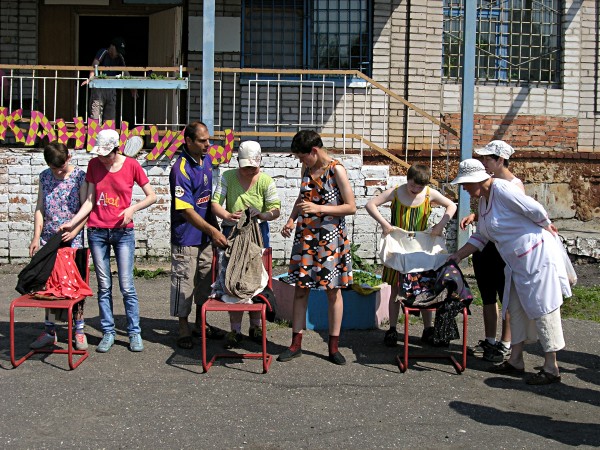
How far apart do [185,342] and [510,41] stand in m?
8.07

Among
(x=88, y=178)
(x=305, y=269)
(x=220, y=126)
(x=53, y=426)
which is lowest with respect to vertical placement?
(x=53, y=426)

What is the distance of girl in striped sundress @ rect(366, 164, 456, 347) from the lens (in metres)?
7.25

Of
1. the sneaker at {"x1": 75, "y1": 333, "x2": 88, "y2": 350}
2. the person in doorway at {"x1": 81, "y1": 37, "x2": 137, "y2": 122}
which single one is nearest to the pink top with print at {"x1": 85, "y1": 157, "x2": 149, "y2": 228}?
the sneaker at {"x1": 75, "y1": 333, "x2": 88, "y2": 350}

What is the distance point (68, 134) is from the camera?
10.8 metres

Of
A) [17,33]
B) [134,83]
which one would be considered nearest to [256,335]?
[134,83]

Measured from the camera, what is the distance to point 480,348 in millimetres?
7348

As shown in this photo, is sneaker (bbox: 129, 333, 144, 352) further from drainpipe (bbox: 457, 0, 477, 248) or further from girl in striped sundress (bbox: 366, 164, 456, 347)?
drainpipe (bbox: 457, 0, 477, 248)

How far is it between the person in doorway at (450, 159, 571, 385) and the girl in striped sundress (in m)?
0.63

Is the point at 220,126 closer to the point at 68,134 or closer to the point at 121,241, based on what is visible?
the point at 68,134

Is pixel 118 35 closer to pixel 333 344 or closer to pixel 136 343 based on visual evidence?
pixel 136 343

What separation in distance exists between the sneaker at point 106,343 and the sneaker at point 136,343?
0.52 feet

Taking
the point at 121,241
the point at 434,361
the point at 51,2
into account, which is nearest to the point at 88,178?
the point at 121,241

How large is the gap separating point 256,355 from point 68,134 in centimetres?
504

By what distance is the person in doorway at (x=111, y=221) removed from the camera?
704 cm
